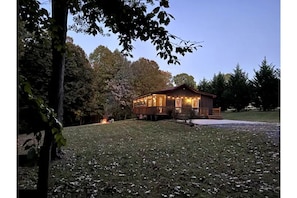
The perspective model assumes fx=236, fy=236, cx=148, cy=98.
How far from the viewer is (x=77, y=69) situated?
1.70 m

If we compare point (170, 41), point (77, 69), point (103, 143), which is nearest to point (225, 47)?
point (170, 41)

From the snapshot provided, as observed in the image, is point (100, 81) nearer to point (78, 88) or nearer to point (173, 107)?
point (78, 88)

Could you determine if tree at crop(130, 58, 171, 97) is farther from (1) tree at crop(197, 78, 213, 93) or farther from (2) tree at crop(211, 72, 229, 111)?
(2) tree at crop(211, 72, 229, 111)

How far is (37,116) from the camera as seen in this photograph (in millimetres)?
865

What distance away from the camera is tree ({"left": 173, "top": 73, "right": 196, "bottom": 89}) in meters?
1.68

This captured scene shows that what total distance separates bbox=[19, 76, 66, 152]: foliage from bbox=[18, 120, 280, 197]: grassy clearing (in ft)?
1.34

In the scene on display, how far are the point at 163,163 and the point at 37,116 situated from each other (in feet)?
3.75

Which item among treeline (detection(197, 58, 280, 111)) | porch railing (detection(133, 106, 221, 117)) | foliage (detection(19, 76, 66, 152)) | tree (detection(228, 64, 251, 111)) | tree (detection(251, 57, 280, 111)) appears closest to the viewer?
foliage (detection(19, 76, 66, 152))

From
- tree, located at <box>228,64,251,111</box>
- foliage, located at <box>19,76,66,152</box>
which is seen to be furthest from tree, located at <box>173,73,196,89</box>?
foliage, located at <box>19,76,66,152</box>

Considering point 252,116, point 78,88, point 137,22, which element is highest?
point 137,22

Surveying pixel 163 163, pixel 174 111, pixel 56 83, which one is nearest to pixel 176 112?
pixel 174 111

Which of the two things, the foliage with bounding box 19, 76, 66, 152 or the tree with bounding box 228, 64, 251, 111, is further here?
the tree with bounding box 228, 64, 251, 111

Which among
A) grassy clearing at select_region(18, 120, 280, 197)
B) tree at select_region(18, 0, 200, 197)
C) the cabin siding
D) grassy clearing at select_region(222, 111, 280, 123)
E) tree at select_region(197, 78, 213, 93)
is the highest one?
tree at select_region(18, 0, 200, 197)
